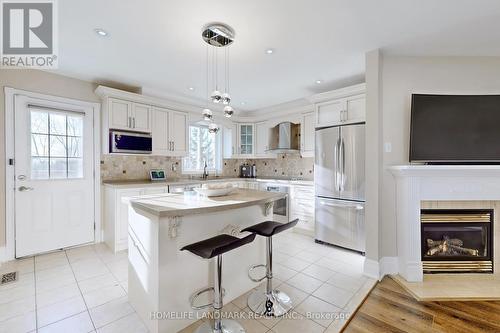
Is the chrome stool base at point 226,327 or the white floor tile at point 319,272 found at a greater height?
the chrome stool base at point 226,327

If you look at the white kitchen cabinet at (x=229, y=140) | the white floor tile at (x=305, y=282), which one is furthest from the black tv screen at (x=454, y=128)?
the white kitchen cabinet at (x=229, y=140)

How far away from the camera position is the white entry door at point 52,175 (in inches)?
117

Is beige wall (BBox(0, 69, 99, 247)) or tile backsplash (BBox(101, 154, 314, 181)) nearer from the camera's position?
beige wall (BBox(0, 69, 99, 247))

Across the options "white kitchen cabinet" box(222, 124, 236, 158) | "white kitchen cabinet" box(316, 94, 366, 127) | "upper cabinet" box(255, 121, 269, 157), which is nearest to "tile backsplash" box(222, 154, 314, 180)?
"white kitchen cabinet" box(222, 124, 236, 158)

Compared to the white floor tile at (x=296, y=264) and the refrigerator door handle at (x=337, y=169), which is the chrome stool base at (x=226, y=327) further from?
the refrigerator door handle at (x=337, y=169)

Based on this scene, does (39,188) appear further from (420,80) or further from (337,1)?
(420,80)

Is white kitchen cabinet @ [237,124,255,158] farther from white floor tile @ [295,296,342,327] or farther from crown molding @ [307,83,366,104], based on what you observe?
white floor tile @ [295,296,342,327]

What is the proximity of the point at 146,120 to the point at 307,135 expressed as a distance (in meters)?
2.81

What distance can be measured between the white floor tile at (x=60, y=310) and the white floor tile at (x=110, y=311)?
0.14 metres

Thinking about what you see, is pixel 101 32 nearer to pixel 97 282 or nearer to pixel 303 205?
pixel 97 282

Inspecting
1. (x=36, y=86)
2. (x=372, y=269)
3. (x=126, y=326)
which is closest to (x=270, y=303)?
(x=126, y=326)

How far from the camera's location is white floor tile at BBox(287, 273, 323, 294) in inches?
91.7

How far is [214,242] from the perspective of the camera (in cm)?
167

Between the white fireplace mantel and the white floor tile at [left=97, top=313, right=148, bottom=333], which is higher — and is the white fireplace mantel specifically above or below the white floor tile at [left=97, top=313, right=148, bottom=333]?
above
